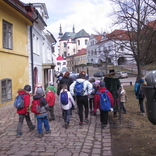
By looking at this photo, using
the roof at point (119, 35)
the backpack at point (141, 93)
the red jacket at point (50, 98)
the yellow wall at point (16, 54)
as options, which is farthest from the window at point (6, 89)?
the roof at point (119, 35)

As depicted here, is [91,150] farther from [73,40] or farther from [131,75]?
[73,40]

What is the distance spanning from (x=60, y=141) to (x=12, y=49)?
7.93 m

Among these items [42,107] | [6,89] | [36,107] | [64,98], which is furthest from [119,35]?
[36,107]

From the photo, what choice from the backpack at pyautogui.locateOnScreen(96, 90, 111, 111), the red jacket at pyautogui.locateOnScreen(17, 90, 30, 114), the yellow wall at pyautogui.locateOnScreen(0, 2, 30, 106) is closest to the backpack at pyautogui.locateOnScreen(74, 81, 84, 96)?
the backpack at pyautogui.locateOnScreen(96, 90, 111, 111)

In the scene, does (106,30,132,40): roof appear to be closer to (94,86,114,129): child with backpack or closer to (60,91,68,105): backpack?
(94,86,114,129): child with backpack

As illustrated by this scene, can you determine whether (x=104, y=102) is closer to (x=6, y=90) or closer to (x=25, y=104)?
(x=25, y=104)

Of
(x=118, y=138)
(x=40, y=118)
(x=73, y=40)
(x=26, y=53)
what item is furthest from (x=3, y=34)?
(x=73, y=40)

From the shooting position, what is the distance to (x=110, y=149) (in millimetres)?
4566

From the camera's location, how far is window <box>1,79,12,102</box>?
10.3 m

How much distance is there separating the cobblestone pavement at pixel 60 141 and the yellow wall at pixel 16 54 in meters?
4.78

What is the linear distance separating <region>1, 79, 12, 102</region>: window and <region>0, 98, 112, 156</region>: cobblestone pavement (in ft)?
13.1

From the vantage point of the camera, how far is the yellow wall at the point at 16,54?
33.9ft

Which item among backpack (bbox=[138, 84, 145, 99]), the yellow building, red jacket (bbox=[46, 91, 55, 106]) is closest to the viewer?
red jacket (bbox=[46, 91, 55, 106])

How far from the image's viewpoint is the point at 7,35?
10875 mm
